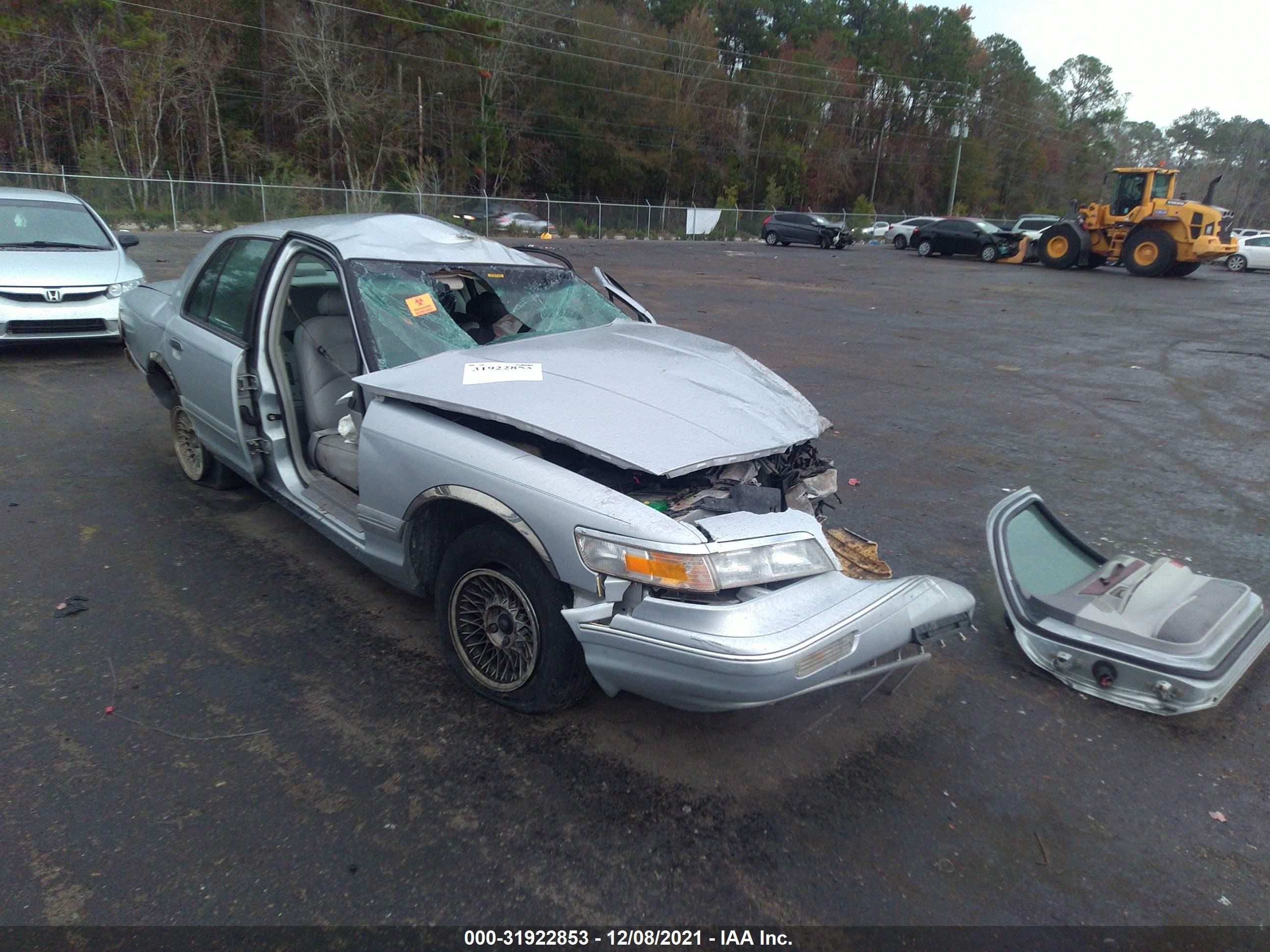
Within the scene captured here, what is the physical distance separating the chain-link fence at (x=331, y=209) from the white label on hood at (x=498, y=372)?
20.7m

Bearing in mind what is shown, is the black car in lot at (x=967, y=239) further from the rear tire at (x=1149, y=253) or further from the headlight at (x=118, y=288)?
the headlight at (x=118, y=288)

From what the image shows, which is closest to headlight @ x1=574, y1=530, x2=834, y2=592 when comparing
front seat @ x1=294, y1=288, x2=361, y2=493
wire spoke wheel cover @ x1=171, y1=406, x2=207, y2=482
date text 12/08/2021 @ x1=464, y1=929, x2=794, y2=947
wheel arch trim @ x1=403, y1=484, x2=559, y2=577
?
wheel arch trim @ x1=403, y1=484, x2=559, y2=577

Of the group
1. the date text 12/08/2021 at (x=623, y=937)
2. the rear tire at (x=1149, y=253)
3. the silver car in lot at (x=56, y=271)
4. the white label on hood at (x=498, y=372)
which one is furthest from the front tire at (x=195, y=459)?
the rear tire at (x=1149, y=253)

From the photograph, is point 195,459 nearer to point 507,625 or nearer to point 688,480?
point 507,625

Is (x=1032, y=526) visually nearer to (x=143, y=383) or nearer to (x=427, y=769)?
(x=427, y=769)

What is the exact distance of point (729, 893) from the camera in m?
2.36

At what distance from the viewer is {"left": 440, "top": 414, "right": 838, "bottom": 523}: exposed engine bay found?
2930 mm

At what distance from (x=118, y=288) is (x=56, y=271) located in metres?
0.53

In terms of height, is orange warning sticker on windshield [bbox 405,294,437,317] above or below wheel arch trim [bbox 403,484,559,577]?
above

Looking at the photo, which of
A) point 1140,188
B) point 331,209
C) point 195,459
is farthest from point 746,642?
point 331,209

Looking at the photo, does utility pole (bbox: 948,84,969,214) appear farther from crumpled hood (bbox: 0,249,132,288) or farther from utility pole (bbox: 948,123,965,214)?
crumpled hood (bbox: 0,249,132,288)

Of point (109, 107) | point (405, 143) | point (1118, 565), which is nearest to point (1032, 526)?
point (1118, 565)

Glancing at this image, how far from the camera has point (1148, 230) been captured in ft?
77.4

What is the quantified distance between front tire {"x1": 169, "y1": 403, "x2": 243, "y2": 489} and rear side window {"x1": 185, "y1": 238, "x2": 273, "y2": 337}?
0.66 metres
